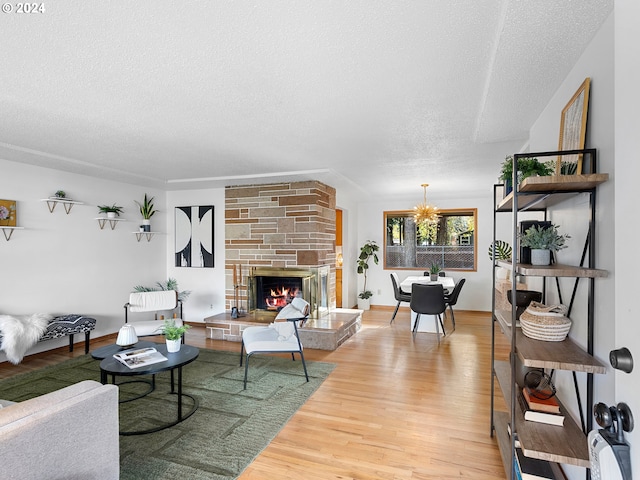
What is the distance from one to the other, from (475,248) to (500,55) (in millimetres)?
5758

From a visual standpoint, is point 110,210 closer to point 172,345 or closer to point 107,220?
point 107,220

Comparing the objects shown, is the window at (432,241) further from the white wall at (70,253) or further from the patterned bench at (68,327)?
the patterned bench at (68,327)

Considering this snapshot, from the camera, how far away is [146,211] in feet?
18.0

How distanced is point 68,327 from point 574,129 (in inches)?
199

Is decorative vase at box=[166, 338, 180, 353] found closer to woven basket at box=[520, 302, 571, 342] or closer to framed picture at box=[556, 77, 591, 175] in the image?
woven basket at box=[520, 302, 571, 342]

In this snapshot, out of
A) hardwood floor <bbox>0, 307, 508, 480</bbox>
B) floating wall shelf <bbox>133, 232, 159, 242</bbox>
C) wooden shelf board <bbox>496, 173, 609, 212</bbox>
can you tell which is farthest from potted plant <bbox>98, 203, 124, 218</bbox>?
wooden shelf board <bbox>496, 173, 609, 212</bbox>

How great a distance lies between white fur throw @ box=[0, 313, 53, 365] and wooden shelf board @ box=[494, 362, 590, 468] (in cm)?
439

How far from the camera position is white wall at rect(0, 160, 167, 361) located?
3979mm

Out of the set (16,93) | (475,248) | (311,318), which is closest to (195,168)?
(16,93)

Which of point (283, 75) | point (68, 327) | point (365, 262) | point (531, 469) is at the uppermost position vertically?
point (283, 75)

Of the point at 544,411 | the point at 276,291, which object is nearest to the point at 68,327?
the point at 276,291

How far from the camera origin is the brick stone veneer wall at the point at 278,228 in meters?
5.01

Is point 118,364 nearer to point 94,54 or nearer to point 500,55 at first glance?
point 94,54

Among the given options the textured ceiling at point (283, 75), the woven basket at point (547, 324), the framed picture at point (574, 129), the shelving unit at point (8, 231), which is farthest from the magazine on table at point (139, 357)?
the framed picture at point (574, 129)
